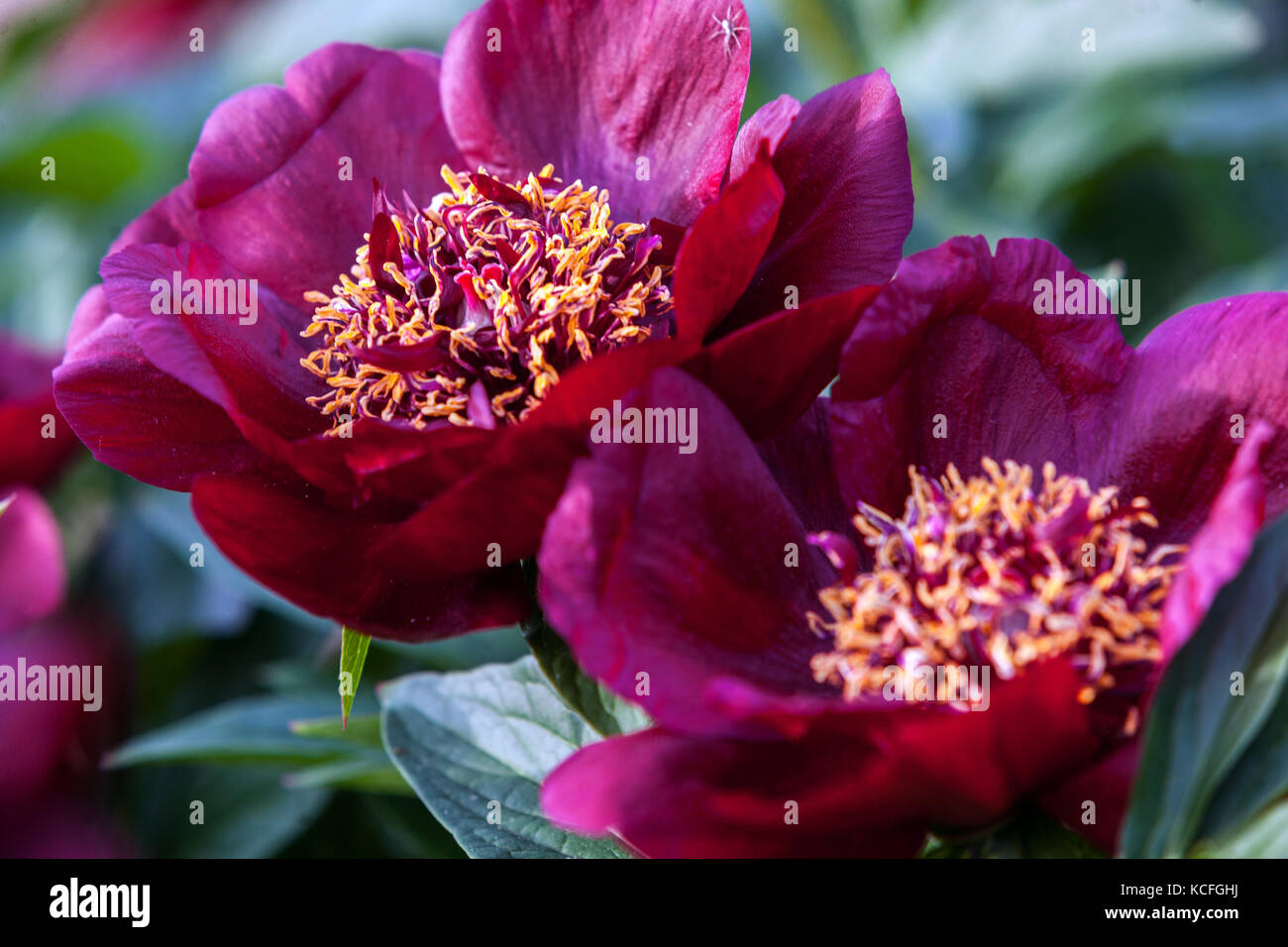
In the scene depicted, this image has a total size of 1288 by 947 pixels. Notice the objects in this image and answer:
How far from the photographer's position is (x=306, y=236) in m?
0.92

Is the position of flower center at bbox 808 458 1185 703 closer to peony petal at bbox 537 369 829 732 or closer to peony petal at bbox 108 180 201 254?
peony petal at bbox 537 369 829 732

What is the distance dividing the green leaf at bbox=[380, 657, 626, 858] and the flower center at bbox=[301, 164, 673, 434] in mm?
189

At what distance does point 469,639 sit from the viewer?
115 centimetres

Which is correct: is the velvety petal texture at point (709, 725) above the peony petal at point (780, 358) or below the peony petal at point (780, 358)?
below

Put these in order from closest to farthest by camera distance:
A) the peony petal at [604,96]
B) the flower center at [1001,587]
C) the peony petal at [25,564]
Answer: the flower center at [1001,587], the peony petal at [604,96], the peony petal at [25,564]

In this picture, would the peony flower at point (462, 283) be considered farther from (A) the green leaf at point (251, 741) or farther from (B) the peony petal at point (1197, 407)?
(A) the green leaf at point (251, 741)

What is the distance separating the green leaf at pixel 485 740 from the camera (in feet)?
2.73

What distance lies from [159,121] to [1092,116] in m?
1.29

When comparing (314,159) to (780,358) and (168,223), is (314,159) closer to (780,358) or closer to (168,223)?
(168,223)

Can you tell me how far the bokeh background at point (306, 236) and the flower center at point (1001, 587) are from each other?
35 centimetres

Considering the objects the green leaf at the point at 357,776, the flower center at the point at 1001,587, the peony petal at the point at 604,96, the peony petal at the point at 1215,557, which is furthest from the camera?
the green leaf at the point at 357,776

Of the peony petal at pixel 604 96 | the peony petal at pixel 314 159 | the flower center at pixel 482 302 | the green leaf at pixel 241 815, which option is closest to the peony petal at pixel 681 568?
the flower center at pixel 482 302

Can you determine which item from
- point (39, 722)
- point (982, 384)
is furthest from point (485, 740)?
point (39, 722)

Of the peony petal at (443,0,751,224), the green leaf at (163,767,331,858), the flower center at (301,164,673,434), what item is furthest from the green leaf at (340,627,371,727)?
the green leaf at (163,767,331,858)
